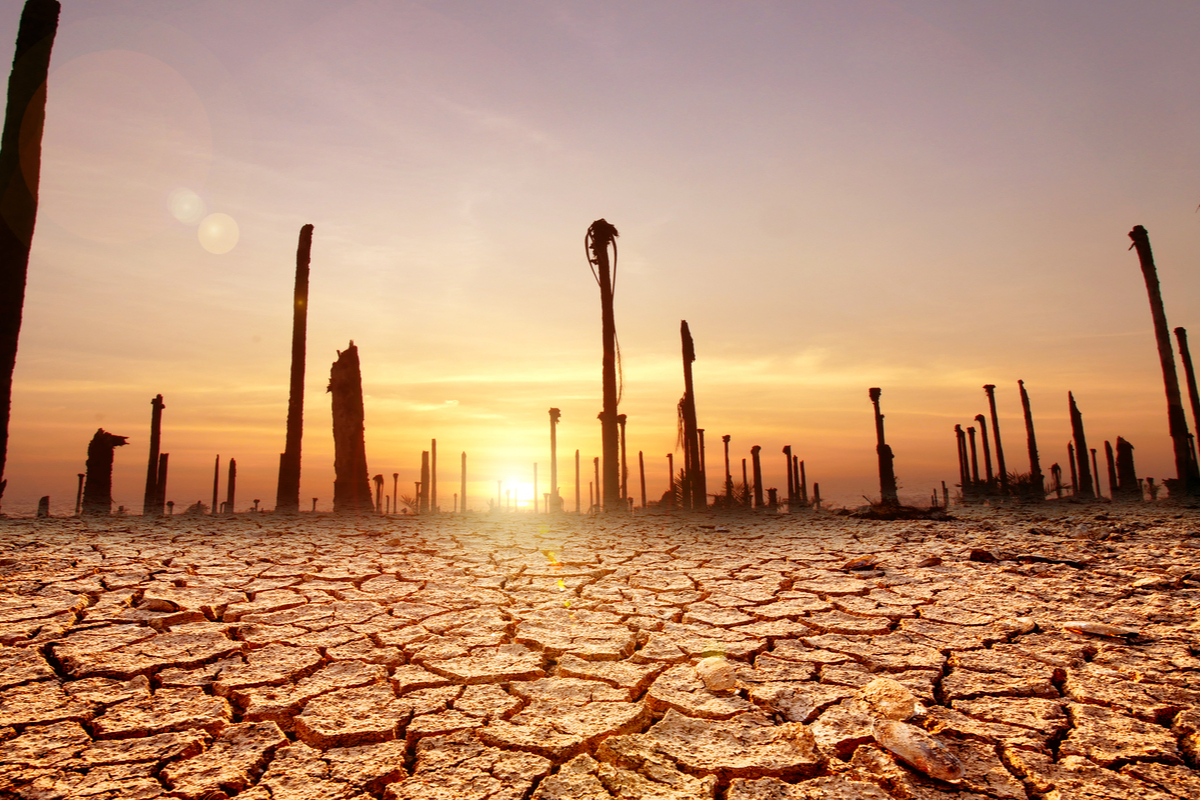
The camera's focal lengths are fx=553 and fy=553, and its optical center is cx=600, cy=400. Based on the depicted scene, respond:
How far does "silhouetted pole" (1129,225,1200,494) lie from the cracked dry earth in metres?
10.1

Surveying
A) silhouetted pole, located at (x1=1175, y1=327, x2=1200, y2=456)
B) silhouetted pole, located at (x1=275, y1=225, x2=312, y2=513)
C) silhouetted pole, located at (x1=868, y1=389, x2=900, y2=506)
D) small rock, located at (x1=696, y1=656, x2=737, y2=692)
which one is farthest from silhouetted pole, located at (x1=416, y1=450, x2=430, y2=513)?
silhouetted pole, located at (x1=1175, y1=327, x2=1200, y2=456)

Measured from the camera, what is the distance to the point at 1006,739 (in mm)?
1850

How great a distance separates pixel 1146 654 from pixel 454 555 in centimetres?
455

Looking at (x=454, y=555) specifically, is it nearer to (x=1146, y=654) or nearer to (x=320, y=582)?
(x=320, y=582)

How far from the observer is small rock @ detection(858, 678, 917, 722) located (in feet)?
6.63

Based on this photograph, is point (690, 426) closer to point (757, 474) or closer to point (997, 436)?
point (757, 474)

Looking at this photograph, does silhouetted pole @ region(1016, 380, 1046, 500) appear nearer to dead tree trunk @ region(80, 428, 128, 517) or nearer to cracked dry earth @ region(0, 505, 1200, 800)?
cracked dry earth @ region(0, 505, 1200, 800)

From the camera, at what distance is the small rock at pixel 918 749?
1.65 metres

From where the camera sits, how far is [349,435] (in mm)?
10781

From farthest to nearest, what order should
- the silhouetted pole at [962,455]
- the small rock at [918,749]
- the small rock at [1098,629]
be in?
the silhouetted pole at [962,455]
the small rock at [1098,629]
the small rock at [918,749]

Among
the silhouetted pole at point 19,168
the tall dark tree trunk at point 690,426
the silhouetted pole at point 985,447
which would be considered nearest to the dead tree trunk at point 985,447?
the silhouetted pole at point 985,447

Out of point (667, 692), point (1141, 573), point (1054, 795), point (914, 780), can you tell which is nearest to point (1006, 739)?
point (1054, 795)

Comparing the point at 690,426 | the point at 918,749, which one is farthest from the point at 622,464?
the point at 918,749

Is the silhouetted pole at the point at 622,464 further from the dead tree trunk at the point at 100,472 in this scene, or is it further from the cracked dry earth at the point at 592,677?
the dead tree trunk at the point at 100,472
